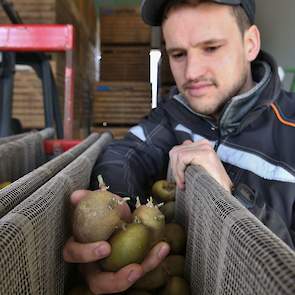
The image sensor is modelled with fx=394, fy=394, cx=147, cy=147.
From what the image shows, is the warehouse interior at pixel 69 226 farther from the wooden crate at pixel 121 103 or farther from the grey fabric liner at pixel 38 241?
the wooden crate at pixel 121 103

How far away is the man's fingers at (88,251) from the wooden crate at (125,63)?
4.55 metres

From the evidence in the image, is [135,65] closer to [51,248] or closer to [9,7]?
[9,7]

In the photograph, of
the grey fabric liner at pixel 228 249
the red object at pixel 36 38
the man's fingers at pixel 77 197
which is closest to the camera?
the grey fabric liner at pixel 228 249

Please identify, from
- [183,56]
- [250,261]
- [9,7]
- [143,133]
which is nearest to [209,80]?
[183,56]

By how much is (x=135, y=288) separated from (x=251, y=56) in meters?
0.77

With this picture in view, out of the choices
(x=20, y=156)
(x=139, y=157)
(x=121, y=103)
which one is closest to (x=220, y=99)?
(x=139, y=157)

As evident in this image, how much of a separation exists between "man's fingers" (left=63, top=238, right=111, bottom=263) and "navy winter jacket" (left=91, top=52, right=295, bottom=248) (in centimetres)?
36

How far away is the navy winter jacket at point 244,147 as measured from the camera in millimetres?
902

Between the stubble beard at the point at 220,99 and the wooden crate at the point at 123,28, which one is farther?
the wooden crate at the point at 123,28

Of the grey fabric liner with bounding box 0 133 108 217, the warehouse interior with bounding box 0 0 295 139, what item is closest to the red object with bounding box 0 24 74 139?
the grey fabric liner with bounding box 0 133 108 217

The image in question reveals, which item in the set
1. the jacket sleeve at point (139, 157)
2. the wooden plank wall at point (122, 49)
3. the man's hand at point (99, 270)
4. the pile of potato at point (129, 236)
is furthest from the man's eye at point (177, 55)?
the wooden plank wall at point (122, 49)

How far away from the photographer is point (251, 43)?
112 centimetres

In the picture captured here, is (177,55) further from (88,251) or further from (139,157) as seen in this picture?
(88,251)

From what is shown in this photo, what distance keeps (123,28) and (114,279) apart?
4.86 metres
